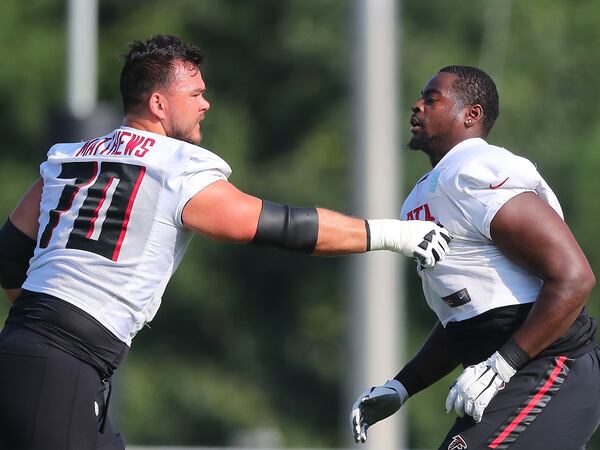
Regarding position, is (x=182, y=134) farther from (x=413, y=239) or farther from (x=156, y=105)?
(x=413, y=239)

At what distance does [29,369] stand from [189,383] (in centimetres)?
1597

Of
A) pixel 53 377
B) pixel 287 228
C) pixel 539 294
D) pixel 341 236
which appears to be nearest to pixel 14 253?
pixel 53 377

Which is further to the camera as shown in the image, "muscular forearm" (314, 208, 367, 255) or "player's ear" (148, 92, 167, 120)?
"player's ear" (148, 92, 167, 120)

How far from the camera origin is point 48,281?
504cm

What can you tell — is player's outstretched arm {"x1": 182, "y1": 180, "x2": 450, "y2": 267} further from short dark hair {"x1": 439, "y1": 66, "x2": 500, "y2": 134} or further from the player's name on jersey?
short dark hair {"x1": 439, "y1": 66, "x2": 500, "y2": 134}

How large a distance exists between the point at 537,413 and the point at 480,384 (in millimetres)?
244

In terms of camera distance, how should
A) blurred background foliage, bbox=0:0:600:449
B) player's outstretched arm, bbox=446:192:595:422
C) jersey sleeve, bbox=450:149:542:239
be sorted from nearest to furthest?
player's outstretched arm, bbox=446:192:595:422, jersey sleeve, bbox=450:149:542:239, blurred background foliage, bbox=0:0:600:449

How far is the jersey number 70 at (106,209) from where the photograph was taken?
5016 millimetres

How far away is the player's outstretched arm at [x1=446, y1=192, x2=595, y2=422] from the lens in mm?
4816

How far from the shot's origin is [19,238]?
215 inches

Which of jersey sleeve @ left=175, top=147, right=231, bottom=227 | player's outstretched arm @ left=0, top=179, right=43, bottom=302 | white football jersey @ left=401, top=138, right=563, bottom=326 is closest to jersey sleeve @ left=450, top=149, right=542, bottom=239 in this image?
white football jersey @ left=401, top=138, right=563, bottom=326

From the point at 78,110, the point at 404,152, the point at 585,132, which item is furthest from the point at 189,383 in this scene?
the point at 78,110

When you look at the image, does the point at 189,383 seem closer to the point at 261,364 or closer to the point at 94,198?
the point at 261,364

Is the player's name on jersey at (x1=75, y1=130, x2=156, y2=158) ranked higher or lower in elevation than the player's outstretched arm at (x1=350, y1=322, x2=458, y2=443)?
higher
